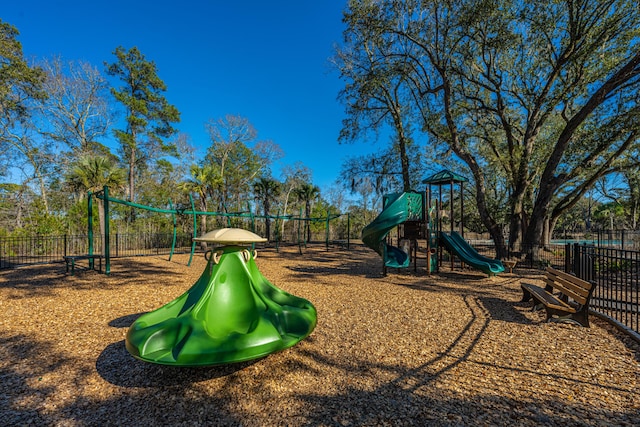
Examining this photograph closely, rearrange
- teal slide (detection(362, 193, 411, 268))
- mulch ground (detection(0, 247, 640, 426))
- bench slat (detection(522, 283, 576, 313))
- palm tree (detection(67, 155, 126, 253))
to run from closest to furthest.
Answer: mulch ground (detection(0, 247, 640, 426))
bench slat (detection(522, 283, 576, 313))
teal slide (detection(362, 193, 411, 268))
palm tree (detection(67, 155, 126, 253))

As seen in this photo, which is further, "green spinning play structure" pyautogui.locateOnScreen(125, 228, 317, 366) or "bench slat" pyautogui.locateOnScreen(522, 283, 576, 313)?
"bench slat" pyautogui.locateOnScreen(522, 283, 576, 313)

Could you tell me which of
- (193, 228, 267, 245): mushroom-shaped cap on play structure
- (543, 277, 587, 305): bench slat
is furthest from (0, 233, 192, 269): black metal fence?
(543, 277, 587, 305): bench slat

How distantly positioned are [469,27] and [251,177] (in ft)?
87.5

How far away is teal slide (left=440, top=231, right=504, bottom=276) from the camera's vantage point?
8.30 metres

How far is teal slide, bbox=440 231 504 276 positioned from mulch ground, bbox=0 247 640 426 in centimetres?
285

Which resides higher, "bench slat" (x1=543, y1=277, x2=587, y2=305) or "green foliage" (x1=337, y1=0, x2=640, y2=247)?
"green foliage" (x1=337, y1=0, x2=640, y2=247)

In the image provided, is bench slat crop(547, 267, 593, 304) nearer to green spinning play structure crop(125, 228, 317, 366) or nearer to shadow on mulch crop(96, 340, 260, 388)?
green spinning play structure crop(125, 228, 317, 366)

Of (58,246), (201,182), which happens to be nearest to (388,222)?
(201,182)

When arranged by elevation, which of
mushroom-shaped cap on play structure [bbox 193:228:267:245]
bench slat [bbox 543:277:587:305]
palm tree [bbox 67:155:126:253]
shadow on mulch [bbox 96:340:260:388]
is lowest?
shadow on mulch [bbox 96:340:260:388]

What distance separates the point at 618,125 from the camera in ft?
30.2

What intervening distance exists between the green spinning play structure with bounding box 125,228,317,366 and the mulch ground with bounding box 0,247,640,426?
0.47 m

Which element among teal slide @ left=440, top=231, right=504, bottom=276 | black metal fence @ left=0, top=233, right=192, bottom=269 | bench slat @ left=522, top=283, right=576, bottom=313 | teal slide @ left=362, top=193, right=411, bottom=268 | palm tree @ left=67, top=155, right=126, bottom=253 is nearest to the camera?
bench slat @ left=522, top=283, right=576, bottom=313

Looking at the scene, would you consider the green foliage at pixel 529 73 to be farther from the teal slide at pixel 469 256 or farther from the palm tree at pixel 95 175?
the palm tree at pixel 95 175

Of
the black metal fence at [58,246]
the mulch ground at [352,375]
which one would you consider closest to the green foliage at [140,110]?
the black metal fence at [58,246]
